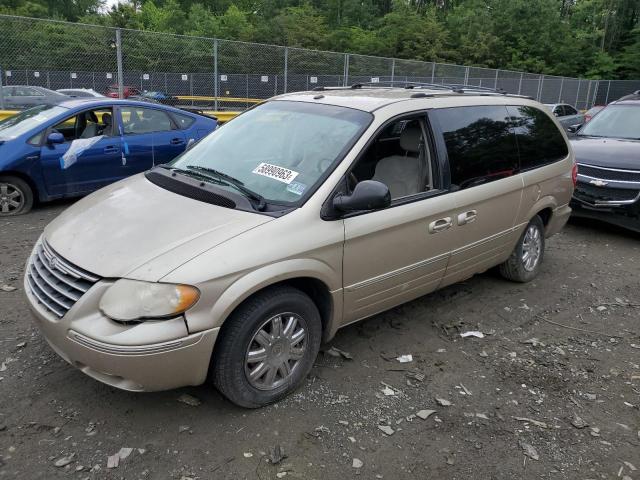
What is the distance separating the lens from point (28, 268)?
11.1 ft

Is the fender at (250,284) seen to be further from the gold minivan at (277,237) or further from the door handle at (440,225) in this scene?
the door handle at (440,225)

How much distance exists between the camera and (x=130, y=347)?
264cm

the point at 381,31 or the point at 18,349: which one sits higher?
the point at 381,31

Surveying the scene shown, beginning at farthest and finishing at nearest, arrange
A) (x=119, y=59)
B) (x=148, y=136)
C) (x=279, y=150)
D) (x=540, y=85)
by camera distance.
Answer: (x=540, y=85) → (x=119, y=59) → (x=148, y=136) → (x=279, y=150)

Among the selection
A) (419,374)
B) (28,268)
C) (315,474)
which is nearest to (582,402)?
(419,374)

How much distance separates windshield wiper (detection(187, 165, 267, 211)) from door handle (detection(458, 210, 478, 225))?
165cm

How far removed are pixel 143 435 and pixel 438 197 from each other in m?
2.52

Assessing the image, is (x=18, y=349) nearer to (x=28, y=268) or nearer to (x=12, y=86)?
(x=28, y=268)

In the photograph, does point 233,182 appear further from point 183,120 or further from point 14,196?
point 183,120

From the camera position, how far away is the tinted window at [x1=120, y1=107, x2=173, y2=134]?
7607mm

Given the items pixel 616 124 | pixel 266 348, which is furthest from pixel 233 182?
pixel 616 124

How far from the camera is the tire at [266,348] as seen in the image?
2.93 meters

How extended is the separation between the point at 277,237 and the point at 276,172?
639 mm

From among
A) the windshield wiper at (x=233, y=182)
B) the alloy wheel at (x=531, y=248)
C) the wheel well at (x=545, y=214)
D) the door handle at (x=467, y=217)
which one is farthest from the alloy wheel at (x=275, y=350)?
the wheel well at (x=545, y=214)
